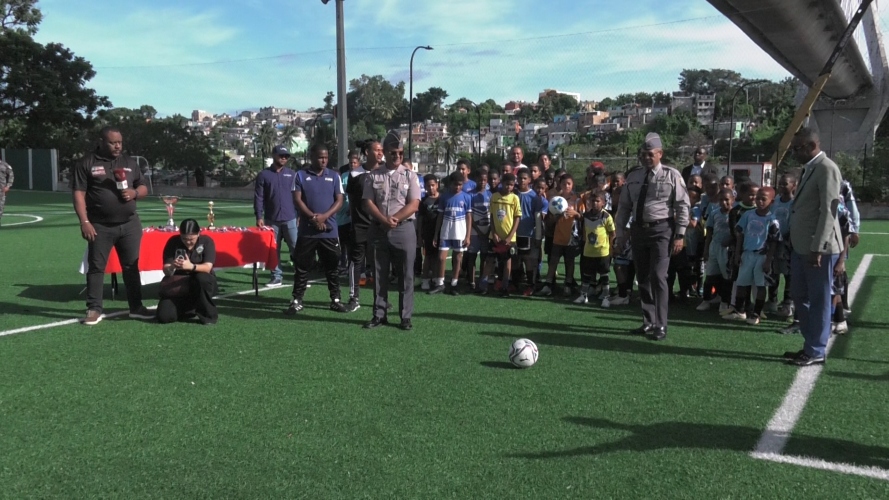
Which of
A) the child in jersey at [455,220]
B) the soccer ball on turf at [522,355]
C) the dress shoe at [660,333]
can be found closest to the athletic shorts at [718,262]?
the dress shoe at [660,333]

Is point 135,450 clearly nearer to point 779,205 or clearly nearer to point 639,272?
point 639,272

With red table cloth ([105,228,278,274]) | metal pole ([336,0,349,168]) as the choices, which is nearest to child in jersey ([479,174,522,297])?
red table cloth ([105,228,278,274])

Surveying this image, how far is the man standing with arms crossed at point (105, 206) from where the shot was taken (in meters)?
6.84

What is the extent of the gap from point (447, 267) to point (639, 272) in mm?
4904

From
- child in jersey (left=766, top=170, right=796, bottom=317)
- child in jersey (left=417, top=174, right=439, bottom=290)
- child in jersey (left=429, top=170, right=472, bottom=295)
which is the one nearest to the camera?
child in jersey (left=766, top=170, right=796, bottom=317)

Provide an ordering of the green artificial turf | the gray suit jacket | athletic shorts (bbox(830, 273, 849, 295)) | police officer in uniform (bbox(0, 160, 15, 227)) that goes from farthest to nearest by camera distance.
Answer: police officer in uniform (bbox(0, 160, 15, 227))
athletic shorts (bbox(830, 273, 849, 295))
the gray suit jacket
the green artificial turf

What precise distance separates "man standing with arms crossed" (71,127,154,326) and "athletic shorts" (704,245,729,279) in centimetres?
648

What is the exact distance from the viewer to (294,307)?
25.3 ft

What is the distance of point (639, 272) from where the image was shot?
6949mm

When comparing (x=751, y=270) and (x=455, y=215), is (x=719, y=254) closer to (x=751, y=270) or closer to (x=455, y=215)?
(x=751, y=270)

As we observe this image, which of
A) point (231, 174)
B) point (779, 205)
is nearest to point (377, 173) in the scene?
point (779, 205)

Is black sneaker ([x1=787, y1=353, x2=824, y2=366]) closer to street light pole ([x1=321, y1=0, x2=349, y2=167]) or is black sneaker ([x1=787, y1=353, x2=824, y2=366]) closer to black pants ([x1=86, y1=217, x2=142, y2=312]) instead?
black pants ([x1=86, y1=217, x2=142, y2=312])

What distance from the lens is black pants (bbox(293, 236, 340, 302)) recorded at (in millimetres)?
7715

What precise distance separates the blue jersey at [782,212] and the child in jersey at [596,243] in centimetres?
195
